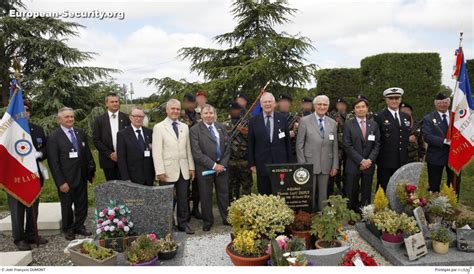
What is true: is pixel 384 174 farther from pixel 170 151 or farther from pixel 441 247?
pixel 170 151

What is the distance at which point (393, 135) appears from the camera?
5.80 metres

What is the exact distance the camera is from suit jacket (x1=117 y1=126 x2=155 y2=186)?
519 centimetres

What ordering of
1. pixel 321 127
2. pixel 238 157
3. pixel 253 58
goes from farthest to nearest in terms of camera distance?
pixel 253 58 → pixel 238 157 → pixel 321 127

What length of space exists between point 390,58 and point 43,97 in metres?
14.1

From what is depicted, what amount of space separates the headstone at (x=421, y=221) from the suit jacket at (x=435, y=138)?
1568 mm

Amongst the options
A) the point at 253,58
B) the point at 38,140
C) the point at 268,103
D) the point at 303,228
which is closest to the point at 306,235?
the point at 303,228

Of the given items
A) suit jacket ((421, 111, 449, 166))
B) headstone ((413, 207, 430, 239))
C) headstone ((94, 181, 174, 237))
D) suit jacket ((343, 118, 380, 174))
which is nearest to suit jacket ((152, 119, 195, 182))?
headstone ((94, 181, 174, 237))

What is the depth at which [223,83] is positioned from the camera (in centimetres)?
1091

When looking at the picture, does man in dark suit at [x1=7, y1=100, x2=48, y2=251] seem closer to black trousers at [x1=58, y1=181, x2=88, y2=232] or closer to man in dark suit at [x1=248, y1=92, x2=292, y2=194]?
black trousers at [x1=58, y1=181, x2=88, y2=232]

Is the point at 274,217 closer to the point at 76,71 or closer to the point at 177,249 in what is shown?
the point at 177,249

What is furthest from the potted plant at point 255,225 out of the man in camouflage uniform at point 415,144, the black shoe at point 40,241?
the man in camouflage uniform at point 415,144

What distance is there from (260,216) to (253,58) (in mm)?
7920

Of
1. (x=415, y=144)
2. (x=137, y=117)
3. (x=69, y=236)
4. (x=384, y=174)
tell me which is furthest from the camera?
(x=415, y=144)

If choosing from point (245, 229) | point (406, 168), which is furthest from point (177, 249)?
point (406, 168)
